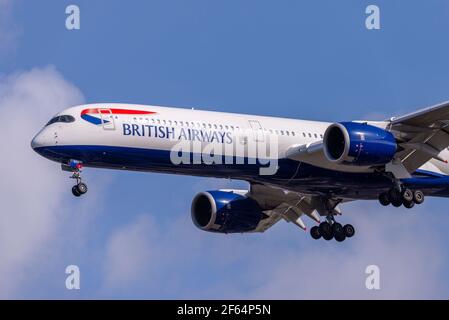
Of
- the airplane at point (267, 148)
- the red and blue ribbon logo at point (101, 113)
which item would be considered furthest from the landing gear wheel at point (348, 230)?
the red and blue ribbon logo at point (101, 113)

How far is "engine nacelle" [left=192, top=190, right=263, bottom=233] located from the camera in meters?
52.6

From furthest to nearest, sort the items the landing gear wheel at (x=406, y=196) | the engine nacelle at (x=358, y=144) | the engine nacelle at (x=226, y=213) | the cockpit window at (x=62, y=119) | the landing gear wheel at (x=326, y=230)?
the engine nacelle at (x=226, y=213)
the landing gear wheel at (x=326, y=230)
the landing gear wheel at (x=406, y=196)
the cockpit window at (x=62, y=119)
the engine nacelle at (x=358, y=144)

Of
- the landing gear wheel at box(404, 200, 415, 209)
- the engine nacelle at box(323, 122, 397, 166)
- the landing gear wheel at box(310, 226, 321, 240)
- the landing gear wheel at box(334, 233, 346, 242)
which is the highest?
the engine nacelle at box(323, 122, 397, 166)

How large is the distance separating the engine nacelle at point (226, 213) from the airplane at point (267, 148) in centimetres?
407

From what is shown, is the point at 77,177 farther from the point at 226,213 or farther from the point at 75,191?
the point at 226,213

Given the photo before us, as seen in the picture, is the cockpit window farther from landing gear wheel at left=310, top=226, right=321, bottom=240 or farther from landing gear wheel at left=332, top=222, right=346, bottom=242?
landing gear wheel at left=332, top=222, right=346, bottom=242

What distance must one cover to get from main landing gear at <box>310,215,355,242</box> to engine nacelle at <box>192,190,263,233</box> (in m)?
3.34

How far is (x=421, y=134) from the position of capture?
150 ft

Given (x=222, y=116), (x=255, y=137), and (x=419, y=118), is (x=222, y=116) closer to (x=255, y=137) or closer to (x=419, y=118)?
(x=255, y=137)

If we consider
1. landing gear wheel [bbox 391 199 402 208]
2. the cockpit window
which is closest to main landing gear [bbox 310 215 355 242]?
landing gear wheel [bbox 391 199 402 208]

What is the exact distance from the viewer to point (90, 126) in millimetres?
44062

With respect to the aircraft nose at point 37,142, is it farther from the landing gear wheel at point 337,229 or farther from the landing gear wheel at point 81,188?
the landing gear wheel at point 337,229

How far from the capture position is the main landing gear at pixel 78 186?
143ft
